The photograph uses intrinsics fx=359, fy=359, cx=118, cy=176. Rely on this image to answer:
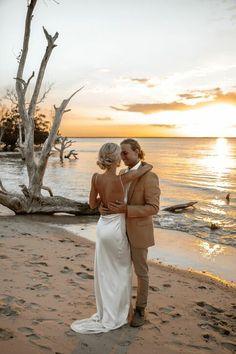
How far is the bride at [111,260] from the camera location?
11.6 feet

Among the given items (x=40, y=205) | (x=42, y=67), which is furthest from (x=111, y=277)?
(x=42, y=67)

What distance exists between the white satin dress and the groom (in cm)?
10

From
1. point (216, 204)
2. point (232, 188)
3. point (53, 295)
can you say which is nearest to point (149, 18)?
point (53, 295)

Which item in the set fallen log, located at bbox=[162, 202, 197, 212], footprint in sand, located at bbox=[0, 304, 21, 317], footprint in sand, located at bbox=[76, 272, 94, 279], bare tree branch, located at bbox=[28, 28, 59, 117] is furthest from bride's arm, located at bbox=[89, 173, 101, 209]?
fallen log, located at bbox=[162, 202, 197, 212]

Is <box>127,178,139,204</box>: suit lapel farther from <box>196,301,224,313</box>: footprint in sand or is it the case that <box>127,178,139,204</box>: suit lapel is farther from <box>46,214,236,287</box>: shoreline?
<box>46,214,236,287</box>: shoreline

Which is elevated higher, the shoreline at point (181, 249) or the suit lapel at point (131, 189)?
the suit lapel at point (131, 189)

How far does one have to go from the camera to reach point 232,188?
23641mm

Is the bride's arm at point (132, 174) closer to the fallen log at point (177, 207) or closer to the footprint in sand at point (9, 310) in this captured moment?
the footprint in sand at point (9, 310)

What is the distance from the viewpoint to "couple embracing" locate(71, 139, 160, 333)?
352cm

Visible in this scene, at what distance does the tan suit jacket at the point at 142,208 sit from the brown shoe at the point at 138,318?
2.61 feet

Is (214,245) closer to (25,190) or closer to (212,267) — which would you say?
(212,267)

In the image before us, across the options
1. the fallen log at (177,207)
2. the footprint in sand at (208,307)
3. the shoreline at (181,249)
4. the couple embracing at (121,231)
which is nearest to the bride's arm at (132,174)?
the couple embracing at (121,231)

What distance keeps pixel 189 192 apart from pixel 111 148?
18507mm

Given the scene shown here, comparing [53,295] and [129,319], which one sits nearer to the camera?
[129,319]
